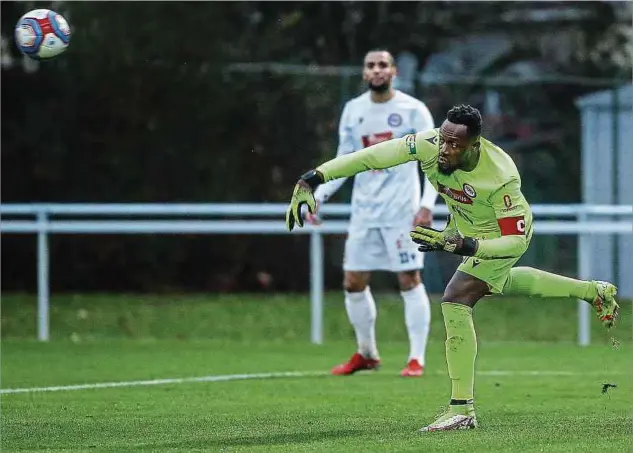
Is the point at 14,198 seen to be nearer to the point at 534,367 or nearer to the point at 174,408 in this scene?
the point at 534,367

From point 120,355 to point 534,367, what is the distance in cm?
361

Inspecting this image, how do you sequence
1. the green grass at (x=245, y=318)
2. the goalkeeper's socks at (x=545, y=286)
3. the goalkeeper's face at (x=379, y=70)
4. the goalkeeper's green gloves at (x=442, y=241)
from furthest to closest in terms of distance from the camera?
→ the green grass at (x=245, y=318)
the goalkeeper's face at (x=379, y=70)
the goalkeeper's socks at (x=545, y=286)
the goalkeeper's green gloves at (x=442, y=241)

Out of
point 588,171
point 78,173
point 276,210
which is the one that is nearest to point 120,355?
point 276,210

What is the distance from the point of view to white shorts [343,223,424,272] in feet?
40.7

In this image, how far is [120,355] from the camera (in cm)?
1376

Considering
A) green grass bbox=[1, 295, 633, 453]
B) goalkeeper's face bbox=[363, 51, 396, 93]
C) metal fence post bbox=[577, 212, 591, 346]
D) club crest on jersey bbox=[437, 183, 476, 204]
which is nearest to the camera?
green grass bbox=[1, 295, 633, 453]

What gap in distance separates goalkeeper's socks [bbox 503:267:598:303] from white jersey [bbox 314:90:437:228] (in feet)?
10.4

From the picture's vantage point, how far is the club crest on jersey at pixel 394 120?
40.3 ft

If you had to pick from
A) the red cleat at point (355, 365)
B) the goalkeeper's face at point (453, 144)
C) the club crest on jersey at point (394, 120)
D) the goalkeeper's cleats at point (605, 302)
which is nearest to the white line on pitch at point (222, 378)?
the red cleat at point (355, 365)

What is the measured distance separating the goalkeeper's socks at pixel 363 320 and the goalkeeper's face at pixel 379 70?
1631 mm

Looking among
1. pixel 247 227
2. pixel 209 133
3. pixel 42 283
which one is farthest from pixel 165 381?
pixel 209 133

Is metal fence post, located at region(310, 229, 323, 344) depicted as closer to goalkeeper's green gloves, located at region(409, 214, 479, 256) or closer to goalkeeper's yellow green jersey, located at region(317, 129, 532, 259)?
goalkeeper's yellow green jersey, located at region(317, 129, 532, 259)

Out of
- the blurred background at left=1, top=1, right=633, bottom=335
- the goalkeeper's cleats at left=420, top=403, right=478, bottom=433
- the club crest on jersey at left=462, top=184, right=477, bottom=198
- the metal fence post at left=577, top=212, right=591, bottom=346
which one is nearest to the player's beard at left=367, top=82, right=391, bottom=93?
the metal fence post at left=577, top=212, right=591, bottom=346

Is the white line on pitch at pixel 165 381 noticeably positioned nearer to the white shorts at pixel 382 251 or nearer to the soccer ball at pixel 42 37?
the white shorts at pixel 382 251
